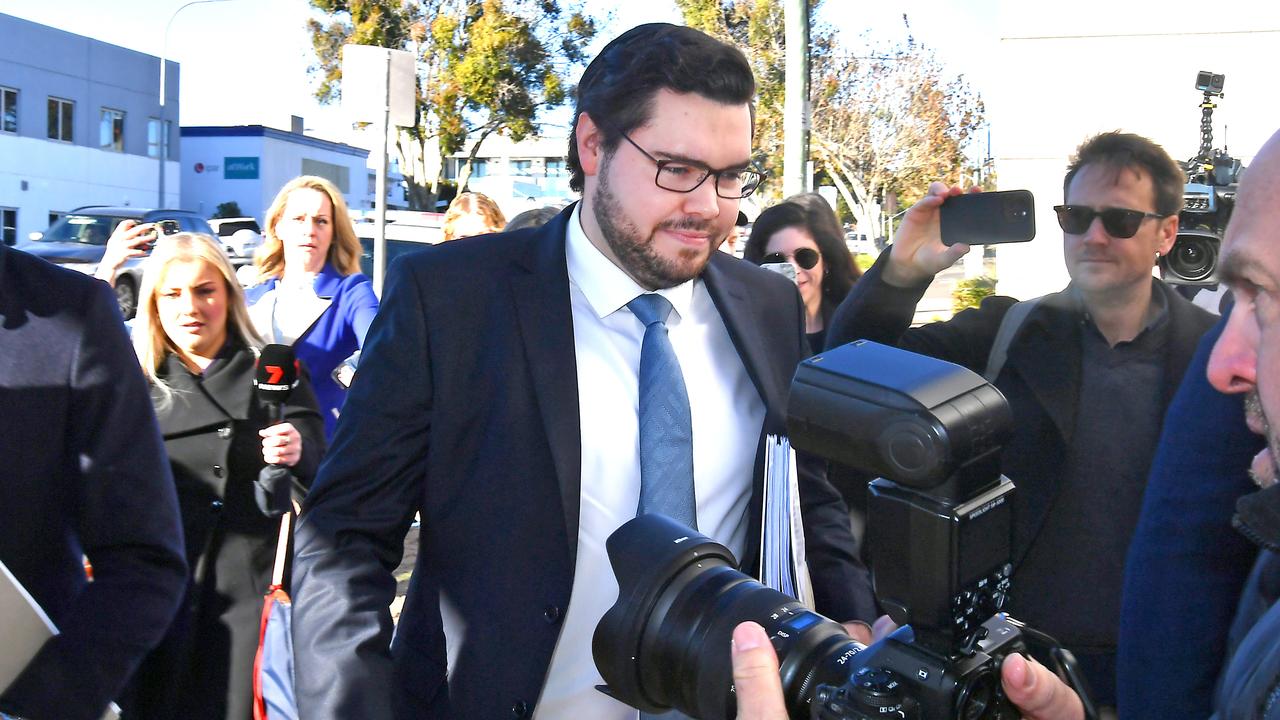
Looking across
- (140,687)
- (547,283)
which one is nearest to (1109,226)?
(547,283)

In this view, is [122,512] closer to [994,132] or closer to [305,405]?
[305,405]

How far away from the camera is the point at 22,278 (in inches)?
76.3

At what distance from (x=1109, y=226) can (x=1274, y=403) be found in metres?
1.71

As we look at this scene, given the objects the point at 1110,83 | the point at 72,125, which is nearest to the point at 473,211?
the point at 1110,83

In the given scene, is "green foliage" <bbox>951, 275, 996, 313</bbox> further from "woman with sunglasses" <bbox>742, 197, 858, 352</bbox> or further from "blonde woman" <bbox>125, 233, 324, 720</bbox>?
"blonde woman" <bbox>125, 233, 324, 720</bbox>

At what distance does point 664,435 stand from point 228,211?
41.9 metres

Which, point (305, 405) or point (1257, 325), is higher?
point (1257, 325)

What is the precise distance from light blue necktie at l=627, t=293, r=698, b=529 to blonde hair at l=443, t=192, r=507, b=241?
3.27 metres

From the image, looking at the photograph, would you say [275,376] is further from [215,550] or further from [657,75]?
[657,75]

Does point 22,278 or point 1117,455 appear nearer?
point 22,278

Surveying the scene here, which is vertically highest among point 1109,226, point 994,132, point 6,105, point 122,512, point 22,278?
point 6,105

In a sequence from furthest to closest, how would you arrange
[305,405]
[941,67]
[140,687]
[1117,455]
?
[941,67]
[305,405]
[140,687]
[1117,455]

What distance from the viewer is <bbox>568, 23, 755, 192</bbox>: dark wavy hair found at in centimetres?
217

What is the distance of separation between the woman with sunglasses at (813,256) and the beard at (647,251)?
2.10 m
